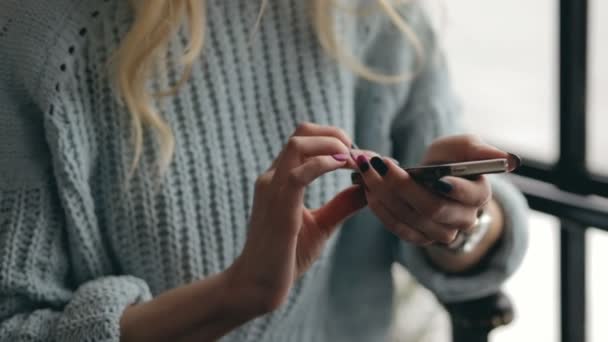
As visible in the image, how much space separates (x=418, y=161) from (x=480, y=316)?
0.21m

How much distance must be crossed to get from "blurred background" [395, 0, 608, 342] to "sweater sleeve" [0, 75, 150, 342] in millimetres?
525

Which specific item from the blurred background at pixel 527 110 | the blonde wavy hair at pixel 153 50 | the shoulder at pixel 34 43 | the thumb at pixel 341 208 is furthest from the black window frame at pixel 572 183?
the shoulder at pixel 34 43

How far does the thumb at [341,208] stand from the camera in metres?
0.68

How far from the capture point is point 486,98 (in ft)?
4.07

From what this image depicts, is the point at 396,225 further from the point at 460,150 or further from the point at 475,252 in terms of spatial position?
the point at 475,252

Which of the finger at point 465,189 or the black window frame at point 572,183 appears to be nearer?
the finger at point 465,189

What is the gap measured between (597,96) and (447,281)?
340 mm

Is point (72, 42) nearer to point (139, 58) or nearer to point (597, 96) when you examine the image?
point (139, 58)

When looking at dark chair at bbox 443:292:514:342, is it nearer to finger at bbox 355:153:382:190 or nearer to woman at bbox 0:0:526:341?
woman at bbox 0:0:526:341

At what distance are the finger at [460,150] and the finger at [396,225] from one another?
0.09 metres

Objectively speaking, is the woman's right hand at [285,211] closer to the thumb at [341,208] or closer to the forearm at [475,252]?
the thumb at [341,208]

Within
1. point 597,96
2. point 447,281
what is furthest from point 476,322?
point 597,96

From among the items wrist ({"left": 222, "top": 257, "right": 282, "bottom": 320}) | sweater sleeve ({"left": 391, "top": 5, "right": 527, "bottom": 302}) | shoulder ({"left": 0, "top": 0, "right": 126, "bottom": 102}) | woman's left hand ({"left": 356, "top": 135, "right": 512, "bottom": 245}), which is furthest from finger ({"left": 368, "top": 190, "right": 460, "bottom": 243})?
shoulder ({"left": 0, "top": 0, "right": 126, "bottom": 102})

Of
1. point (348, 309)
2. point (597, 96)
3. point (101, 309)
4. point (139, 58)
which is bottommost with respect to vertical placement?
point (348, 309)
